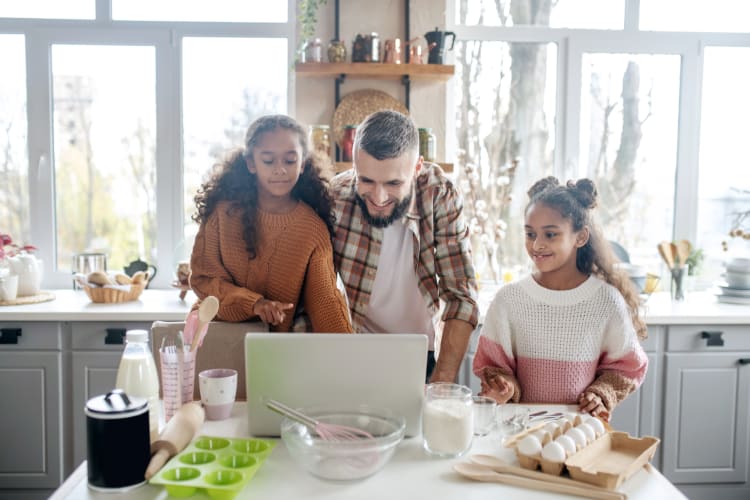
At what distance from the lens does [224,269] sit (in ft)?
5.35

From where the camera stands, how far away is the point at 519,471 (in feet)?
3.47

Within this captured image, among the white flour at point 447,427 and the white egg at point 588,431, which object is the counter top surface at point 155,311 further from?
the white flour at point 447,427

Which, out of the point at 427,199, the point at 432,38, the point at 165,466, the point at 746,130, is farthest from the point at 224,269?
the point at 746,130

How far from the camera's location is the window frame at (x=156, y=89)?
3.04 meters

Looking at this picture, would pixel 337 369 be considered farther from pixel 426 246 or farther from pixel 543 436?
pixel 426 246

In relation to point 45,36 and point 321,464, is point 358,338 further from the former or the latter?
point 45,36

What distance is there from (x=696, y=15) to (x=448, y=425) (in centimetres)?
291

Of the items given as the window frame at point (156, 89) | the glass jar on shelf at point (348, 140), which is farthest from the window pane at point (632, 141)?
the window frame at point (156, 89)

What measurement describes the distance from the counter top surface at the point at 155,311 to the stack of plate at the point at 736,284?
5 cm

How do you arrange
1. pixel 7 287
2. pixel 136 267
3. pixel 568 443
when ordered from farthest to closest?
pixel 136 267, pixel 7 287, pixel 568 443

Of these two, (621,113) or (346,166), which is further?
(621,113)

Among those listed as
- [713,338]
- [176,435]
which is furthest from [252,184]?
[713,338]

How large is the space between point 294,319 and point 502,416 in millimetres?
578

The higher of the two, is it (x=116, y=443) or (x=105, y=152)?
(x=105, y=152)
